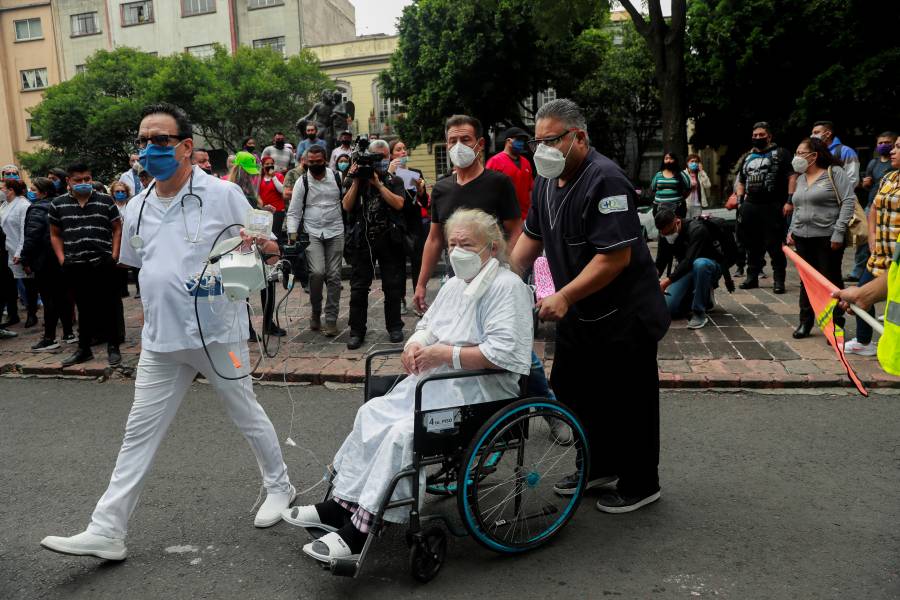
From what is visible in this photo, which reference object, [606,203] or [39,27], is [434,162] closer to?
[39,27]

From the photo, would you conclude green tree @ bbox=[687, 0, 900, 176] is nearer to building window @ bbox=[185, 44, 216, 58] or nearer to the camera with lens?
the camera with lens

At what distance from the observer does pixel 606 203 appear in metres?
3.37

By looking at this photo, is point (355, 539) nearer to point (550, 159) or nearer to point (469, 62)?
point (550, 159)

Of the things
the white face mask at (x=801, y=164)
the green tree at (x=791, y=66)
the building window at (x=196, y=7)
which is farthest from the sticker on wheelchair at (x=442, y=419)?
the building window at (x=196, y=7)

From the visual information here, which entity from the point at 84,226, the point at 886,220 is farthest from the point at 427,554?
the point at 84,226

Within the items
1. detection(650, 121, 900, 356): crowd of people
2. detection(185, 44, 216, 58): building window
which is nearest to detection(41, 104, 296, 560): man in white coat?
detection(650, 121, 900, 356): crowd of people

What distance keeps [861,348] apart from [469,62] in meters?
→ 24.4

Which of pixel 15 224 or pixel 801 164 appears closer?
pixel 801 164

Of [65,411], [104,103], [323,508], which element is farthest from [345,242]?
[104,103]

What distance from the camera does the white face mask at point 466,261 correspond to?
132 inches

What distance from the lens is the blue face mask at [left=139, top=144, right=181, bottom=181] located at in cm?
335

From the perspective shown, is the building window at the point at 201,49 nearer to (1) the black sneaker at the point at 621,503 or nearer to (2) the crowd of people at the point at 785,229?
(2) the crowd of people at the point at 785,229

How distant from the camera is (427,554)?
3043 mm

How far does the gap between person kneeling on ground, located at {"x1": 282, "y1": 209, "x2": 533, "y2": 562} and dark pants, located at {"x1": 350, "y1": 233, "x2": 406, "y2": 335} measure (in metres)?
3.64
